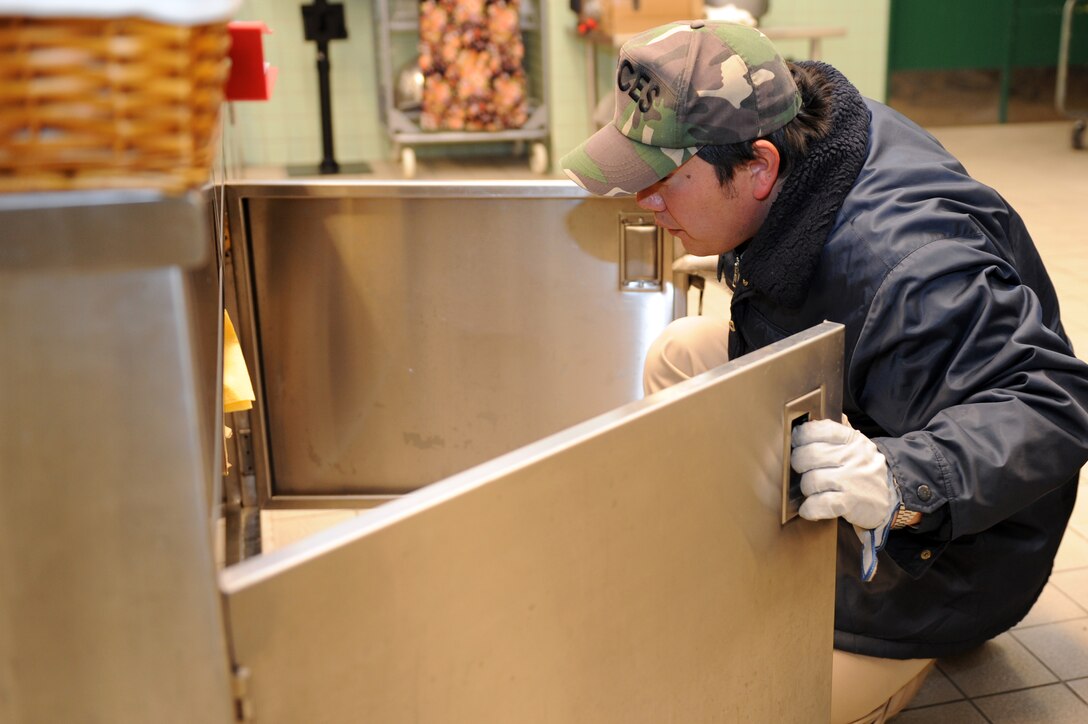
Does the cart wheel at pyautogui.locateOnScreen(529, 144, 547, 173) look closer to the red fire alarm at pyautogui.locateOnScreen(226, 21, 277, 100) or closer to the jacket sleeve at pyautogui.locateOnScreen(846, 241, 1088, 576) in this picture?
the jacket sleeve at pyautogui.locateOnScreen(846, 241, 1088, 576)

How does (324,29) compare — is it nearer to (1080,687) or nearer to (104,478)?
(1080,687)

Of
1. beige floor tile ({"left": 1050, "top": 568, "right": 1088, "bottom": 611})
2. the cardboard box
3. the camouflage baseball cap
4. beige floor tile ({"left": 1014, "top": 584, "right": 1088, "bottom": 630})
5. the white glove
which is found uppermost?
the cardboard box

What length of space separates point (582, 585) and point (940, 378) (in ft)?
1.86

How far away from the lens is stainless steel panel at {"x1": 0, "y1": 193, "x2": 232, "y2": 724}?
57cm

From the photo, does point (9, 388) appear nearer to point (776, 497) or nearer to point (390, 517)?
point (390, 517)

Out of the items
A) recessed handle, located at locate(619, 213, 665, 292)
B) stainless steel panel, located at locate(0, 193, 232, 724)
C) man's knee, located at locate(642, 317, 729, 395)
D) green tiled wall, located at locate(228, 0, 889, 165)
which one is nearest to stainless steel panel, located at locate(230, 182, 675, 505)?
recessed handle, located at locate(619, 213, 665, 292)

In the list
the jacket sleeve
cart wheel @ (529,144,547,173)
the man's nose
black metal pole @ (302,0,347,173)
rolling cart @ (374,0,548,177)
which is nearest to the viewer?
the jacket sleeve

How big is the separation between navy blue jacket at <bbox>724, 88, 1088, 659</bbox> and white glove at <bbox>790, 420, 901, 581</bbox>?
4cm

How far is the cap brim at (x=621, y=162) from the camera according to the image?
4.24 ft

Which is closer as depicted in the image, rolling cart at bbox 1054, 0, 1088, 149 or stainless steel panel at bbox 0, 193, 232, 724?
stainless steel panel at bbox 0, 193, 232, 724

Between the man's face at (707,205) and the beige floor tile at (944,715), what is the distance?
70 cm

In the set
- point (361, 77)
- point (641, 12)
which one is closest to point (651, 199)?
point (641, 12)

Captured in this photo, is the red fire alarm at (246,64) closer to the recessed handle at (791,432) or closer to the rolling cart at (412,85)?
the recessed handle at (791,432)

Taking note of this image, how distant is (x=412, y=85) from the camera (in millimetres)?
5109
